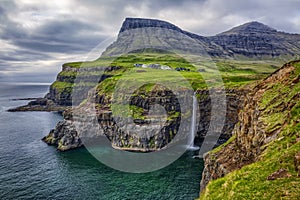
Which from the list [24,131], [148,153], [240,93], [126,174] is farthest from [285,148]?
[24,131]

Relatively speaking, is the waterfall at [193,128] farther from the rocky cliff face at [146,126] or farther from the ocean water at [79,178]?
the ocean water at [79,178]

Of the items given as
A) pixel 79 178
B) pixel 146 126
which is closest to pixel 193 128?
pixel 146 126

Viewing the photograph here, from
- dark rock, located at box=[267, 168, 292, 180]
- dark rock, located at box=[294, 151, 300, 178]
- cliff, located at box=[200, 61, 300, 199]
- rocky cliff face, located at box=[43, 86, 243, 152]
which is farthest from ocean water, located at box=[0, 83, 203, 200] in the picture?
dark rock, located at box=[294, 151, 300, 178]

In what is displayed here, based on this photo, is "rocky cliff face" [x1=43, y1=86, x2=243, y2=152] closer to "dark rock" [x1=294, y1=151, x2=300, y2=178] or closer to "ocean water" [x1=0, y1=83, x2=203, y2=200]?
"ocean water" [x1=0, y1=83, x2=203, y2=200]

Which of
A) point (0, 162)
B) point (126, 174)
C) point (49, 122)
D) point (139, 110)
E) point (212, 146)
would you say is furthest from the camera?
point (49, 122)

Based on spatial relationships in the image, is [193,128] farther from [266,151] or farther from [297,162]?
[297,162]

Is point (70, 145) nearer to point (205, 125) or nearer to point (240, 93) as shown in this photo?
point (205, 125)

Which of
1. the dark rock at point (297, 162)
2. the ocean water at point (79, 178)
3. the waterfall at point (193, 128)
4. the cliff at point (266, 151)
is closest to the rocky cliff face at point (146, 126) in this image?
the waterfall at point (193, 128)

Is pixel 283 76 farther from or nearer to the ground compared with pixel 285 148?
farther from the ground
